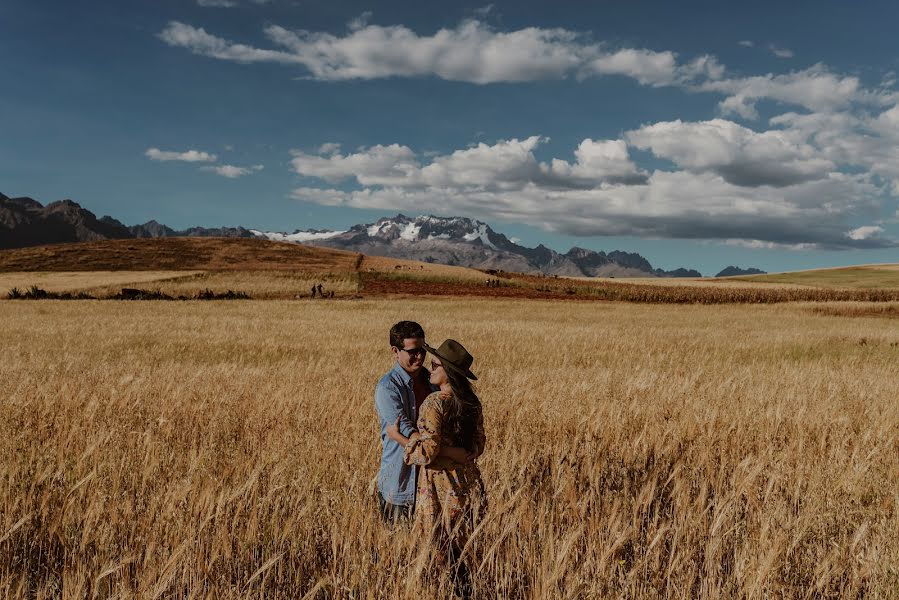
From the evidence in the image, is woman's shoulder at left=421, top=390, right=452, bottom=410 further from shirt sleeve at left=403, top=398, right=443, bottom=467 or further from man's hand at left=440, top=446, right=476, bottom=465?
man's hand at left=440, top=446, right=476, bottom=465

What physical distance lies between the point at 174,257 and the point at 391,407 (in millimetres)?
107033

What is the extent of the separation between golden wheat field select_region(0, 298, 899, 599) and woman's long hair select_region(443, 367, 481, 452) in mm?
546

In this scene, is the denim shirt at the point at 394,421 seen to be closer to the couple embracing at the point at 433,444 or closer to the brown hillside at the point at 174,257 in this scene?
the couple embracing at the point at 433,444

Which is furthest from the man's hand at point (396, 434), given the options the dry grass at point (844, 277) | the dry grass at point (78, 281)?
the dry grass at point (844, 277)

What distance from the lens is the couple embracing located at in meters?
3.15

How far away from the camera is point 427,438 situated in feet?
10.3

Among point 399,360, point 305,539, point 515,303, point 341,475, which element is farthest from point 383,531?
point 515,303

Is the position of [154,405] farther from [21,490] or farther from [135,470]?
[21,490]

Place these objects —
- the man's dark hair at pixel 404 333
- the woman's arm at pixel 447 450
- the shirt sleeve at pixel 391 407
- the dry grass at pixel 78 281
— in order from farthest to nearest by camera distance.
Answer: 1. the dry grass at pixel 78 281
2. the man's dark hair at pixel 404 333
3. the shirt sleeve at pixel 391 407
4. the woman's arm at pixel 447 450

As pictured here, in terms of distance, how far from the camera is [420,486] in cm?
338

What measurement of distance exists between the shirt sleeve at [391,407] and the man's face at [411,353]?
0.17 metres

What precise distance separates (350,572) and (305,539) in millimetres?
466

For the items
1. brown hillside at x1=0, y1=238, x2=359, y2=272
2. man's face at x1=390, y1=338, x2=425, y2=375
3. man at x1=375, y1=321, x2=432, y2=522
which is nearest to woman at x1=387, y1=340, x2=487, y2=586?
man at x1=375, y1=321, x2=432, y2=522

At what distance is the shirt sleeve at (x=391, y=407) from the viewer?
345cm
